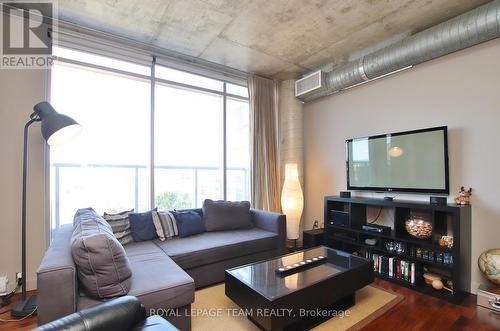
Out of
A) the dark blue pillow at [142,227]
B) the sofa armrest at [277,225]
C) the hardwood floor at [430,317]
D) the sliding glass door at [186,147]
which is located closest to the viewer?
the hardwood floor at [430,317]

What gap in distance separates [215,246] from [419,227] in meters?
2.06

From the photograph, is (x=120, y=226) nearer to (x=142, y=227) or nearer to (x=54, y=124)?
(x=142, y=227)

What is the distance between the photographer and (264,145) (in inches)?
152

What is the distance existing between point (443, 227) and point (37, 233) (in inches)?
161

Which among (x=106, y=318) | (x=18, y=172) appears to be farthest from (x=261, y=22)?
(x=18, y=172)

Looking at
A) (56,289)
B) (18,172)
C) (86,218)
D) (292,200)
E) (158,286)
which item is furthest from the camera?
(292,200)

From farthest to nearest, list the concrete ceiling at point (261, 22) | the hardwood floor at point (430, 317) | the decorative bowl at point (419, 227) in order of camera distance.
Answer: the decorative bowl at point (419, 227) < the concrete ceiling at point (261, 22) < the hardwood floor at point (430, 317)

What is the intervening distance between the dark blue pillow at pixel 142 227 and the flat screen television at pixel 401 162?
2528mm

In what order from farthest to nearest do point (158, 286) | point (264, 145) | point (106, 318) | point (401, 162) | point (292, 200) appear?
point (264, 145) < point (292, 200) < point (401, 162) < point (158, 286) < point (106, 318)

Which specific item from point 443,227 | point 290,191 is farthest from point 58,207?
point 443,227

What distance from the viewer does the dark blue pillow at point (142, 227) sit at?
2574 millimetres

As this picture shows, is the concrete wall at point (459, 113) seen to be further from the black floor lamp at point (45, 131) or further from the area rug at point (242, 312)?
the black floor lamp at point (45, 131)

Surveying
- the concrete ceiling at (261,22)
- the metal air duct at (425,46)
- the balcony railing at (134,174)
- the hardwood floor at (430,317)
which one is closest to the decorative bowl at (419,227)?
the hardwood floor at (430,317)

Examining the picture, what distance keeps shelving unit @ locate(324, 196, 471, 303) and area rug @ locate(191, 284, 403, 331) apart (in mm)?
444
